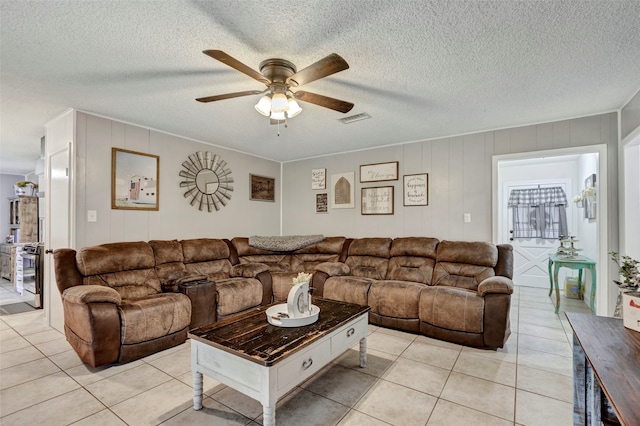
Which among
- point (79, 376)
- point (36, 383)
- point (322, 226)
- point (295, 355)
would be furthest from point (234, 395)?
point (322, 226)

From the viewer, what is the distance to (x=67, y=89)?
8.87 feet

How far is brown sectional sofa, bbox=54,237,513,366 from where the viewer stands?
2.59 metres

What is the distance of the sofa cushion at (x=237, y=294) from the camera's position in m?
3.46

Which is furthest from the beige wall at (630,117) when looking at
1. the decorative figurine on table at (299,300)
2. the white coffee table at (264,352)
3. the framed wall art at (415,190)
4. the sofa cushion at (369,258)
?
the decorative figurine on table at (299,300)

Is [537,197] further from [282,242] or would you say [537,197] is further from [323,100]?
[323,100]

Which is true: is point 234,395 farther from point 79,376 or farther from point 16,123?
point 16,123

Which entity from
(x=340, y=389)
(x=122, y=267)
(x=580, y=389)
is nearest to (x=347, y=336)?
(x=340, y=389)

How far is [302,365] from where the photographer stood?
6.09 ft

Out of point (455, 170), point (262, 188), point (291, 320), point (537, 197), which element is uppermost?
point (455, 170)

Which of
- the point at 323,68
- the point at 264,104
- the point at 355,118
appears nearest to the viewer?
the point at 323,68

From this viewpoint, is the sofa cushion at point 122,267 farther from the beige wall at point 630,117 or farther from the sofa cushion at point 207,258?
the beige wall at point 630,117

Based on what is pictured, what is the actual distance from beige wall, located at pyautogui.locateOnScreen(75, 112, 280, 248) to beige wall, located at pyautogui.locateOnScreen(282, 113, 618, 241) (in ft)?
4.62

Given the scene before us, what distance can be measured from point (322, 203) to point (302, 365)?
3731mm

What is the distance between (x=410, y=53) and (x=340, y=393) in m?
2.51
